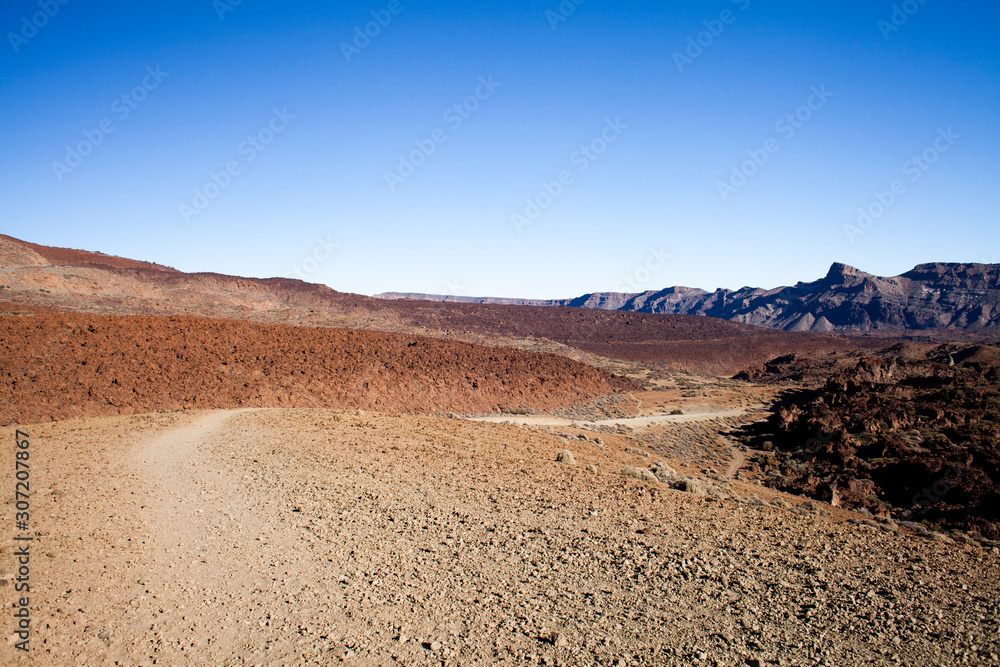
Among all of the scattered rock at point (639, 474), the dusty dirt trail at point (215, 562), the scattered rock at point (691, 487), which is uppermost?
the scattered rock at point (691, 487)

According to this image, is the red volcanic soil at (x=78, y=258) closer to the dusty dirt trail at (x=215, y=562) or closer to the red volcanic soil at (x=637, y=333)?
the red volcanic soil at (x=637, y=333)

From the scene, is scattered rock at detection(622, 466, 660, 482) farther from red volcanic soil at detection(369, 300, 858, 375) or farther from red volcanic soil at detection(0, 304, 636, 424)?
red volcanic soil at detection(369, 300, 858, 375)

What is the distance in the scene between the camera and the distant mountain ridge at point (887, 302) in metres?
117

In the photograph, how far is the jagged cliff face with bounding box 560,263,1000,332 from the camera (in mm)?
117250

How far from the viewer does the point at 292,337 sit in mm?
24781

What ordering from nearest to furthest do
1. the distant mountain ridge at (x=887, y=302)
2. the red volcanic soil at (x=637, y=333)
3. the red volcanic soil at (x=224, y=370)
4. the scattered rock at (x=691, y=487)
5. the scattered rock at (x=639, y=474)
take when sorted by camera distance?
1. the scattered rock at (x=691, y=487)
2. the scattered rock at (x=639, y=474)
3. the red volcanic soil at (x=224, y=370)
4. the red volcanic soil at (x=637, y=333)
5. the distant mountain ridge at (x=887, y=302)

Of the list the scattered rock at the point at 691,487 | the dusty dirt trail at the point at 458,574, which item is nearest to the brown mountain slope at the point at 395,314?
the dusty dirt trail at the point at 458,574

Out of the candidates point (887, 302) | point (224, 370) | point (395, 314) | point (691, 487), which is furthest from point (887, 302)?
point (224, 370)

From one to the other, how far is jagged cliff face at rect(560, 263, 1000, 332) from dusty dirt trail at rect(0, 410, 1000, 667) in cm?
14145

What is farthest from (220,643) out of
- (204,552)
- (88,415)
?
(88,415)

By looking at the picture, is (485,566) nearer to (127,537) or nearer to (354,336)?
(127,537)

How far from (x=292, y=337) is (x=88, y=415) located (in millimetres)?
9385

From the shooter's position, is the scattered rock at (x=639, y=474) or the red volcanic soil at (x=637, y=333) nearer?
the scattered rock at (x=639, y=474)
